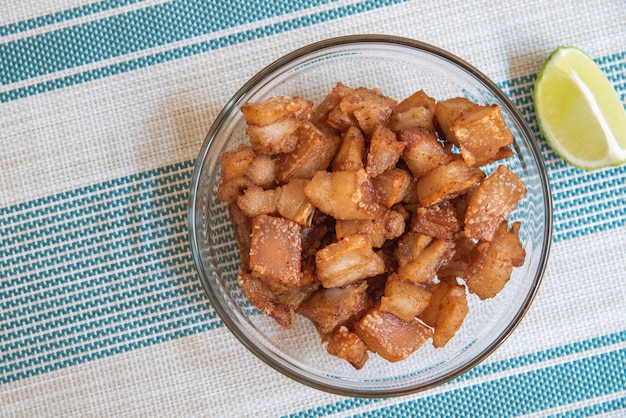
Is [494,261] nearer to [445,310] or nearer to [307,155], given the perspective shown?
[445,310]

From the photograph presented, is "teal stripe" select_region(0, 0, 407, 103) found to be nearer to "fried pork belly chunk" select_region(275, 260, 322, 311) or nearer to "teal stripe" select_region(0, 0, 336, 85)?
"teal stripe" select_region(0, 0, 336, 85)

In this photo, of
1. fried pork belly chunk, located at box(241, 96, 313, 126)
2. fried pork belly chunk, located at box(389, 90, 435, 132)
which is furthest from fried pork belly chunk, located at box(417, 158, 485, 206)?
fried pork belly chunk, located at box(241, 96, 313, 126)

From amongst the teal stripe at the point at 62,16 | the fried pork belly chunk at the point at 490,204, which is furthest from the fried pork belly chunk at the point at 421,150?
the teal stripe at the point at 62,16

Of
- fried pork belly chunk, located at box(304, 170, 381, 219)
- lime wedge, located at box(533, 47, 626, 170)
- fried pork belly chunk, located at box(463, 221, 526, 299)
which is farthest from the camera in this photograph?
lime wedge, located at box(533, 47, 626, 170)

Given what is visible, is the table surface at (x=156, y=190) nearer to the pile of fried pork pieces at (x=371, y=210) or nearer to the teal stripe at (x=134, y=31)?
the teal stripe at (x=134, y=31)

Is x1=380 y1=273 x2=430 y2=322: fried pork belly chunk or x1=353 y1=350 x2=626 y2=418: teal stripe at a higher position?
x1=380 y1=273 x2=430 y2=322: fried pork belly chunk

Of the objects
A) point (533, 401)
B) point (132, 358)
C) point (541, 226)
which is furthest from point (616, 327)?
point (132, 358)

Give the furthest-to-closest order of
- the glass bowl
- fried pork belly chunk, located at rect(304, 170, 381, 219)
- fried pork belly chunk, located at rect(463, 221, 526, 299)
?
the glass bowl → fried pork belly chunk, located at rect(463, 221, 526, 299) → fried pork belly chunk, located at rect(304, 170, 381, 219)

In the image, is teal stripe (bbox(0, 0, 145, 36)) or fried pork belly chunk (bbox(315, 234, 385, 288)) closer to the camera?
fried pork belly chunk (bbox(315, 234, 385, 288))

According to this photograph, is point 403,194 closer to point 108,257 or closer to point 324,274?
point 324,274
